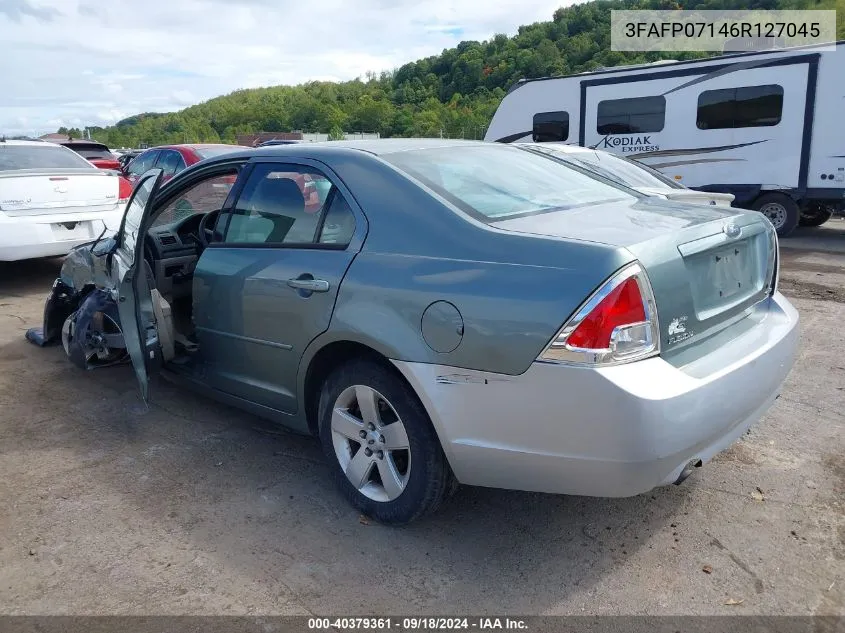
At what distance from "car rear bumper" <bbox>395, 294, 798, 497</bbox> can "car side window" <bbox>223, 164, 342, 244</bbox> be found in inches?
39.8

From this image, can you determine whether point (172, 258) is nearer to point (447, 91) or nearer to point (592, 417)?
point (592, 417)

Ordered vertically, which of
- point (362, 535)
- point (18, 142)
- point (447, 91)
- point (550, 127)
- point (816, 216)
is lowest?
point (816, 216)

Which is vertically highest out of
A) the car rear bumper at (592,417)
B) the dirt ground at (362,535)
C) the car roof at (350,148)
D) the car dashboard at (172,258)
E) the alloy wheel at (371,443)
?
the car roof at (350,148)

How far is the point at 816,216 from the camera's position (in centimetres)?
1274

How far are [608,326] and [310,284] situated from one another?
1383 mm

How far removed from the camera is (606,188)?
11.3 feet

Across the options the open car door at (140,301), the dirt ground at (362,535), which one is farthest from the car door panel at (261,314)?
the dirt ground at (362,535)

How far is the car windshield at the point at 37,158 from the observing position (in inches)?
292

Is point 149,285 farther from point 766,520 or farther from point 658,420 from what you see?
point 766,520

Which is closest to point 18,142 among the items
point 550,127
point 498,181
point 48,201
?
point 48,201

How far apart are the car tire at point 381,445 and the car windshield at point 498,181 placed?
810 millimetres

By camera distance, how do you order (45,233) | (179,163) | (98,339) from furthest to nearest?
(179,163) < (45,233) < (98,339)

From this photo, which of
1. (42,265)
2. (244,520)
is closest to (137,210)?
(244,520)

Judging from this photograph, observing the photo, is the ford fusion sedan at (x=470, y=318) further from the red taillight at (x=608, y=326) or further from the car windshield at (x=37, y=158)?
the car windshield at (x=37, y=158)
